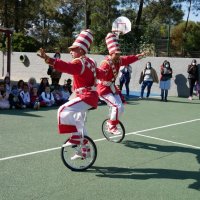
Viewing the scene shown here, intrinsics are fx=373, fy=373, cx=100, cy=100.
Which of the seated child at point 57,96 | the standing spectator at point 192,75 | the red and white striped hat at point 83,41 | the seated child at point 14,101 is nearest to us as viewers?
the red and white striped hat at point 83,41

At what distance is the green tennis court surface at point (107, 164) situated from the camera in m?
4.79

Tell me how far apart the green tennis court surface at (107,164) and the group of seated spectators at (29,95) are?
139 cm

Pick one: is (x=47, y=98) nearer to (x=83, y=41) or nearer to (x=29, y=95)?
(x=29, y=95)

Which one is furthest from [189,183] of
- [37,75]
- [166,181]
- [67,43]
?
[67,43]

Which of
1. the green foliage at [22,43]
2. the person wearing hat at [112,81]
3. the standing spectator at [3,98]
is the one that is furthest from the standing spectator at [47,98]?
the green foliage at [22,43]

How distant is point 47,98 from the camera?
40.7 feet

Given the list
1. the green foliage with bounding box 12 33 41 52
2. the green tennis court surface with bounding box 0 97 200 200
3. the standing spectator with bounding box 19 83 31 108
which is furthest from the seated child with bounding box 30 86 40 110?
the green foliage with bounding box 12 33 41 52

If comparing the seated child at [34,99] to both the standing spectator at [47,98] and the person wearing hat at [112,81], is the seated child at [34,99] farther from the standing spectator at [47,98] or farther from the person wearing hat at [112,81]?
the person wearing hat at [112,81]

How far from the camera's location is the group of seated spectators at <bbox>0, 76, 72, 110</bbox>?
11.5m

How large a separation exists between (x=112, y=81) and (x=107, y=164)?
2.15m

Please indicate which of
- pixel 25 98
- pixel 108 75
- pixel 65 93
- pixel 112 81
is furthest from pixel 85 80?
pixel 65 93

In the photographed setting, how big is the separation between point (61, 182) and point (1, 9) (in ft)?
110

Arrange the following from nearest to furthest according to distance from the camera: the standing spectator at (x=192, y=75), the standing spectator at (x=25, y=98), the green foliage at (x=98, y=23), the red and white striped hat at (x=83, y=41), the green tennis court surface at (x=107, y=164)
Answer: the green tennis court surface at (x=107, y=164) → the red and white striped hat at (x=83, y=41) → the standing spectator at (x=25, y=98) → the standing spectator at (x=192, y=75) → the green foliage at (x=98, y=23)

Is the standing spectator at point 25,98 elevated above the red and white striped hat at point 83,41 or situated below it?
below
